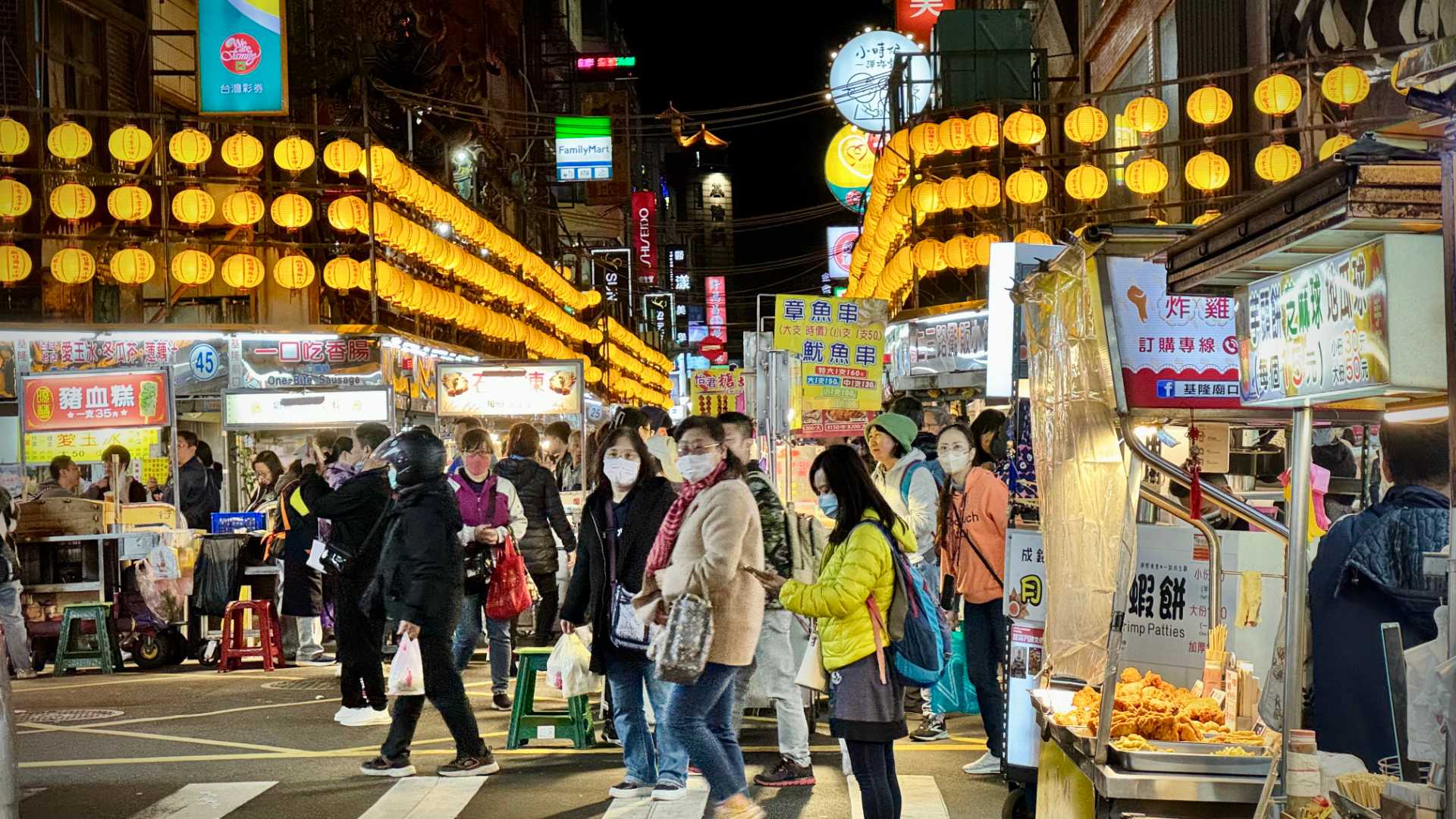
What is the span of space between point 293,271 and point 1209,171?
43.4 feet

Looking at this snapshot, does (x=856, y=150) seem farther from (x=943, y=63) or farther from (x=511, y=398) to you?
(x=511, y=398)

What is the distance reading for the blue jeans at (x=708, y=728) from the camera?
743cm

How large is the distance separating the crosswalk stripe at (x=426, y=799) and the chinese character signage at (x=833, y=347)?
9.48m

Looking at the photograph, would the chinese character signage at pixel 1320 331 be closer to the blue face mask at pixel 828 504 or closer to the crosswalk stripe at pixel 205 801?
the blue face mask at pixel 828 504

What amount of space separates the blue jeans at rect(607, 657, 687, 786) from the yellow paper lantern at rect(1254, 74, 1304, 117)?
1193 centimetres

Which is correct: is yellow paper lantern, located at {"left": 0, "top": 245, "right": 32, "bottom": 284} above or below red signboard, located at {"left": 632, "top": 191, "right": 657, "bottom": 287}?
below

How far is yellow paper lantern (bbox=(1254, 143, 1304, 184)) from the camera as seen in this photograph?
17.5 m

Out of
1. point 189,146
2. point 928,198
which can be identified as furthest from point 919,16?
point 189,146

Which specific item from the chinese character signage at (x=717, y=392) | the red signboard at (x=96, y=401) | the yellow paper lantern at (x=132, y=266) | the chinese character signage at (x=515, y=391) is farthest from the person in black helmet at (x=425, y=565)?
the chinese character signage at (x=717, y=392)

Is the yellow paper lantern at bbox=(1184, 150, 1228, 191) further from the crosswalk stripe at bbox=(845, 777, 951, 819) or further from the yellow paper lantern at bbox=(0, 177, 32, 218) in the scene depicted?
the yellow paper lantern at bbox=(0, 177, 32, 218)

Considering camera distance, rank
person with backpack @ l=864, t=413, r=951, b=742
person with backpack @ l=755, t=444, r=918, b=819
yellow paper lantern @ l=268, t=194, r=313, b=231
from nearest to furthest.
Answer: person with backpack @ l=755, t=444, r=918, b=819 → person with backpack @ l=864, t=413, r=951, b=742 → yellow paper lantern @ l=268, t=194, r=313, b=231

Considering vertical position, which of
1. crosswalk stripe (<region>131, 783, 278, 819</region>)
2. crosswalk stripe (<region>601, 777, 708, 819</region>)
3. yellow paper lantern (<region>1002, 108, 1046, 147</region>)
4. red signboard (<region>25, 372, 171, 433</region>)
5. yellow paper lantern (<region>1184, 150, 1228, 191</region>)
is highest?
yellow paper lantern (<region>1002, 108, 1046, 147</region>)

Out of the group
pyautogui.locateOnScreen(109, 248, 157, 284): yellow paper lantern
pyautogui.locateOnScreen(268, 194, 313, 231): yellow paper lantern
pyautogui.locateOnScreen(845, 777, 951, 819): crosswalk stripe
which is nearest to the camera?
pyautogui.locateOnScreen(845, 777, 951, 819): crosswalk stripe

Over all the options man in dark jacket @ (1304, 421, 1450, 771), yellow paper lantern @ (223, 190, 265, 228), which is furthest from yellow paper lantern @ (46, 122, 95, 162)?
man in dark jacket @ (1304, 421, 1450, 771)
